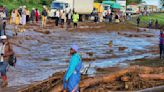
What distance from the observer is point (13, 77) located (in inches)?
641

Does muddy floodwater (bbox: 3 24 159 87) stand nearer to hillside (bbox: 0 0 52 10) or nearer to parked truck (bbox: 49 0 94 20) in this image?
parked truck (bbox: 49 0 94 20)

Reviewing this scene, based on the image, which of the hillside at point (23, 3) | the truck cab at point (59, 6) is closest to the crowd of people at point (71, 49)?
the truck cab at point (59, 6)

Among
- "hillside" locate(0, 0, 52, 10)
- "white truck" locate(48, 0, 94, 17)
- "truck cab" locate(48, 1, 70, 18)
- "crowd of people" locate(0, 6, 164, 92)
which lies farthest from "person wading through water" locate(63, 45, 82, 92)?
"hillside" locate(0, 0, 52, 10)

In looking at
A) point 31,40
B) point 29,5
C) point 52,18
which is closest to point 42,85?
point 31,40

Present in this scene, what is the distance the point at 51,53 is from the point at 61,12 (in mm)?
18246

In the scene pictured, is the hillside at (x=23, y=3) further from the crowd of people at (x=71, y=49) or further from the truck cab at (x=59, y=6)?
the crowd of people at (x=71, y=49)

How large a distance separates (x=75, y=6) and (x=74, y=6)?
0.53 feet

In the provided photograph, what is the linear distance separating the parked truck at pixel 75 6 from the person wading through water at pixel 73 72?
34.5 meters

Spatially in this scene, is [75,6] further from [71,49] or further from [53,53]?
[71,49]

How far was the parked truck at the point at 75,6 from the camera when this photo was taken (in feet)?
152

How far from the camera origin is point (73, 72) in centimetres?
954

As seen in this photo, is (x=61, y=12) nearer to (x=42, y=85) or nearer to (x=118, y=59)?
(x=118, y=59)

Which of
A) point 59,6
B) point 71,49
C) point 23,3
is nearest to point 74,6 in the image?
point 59,6

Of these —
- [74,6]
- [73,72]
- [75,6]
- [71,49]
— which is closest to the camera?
[73,72]
